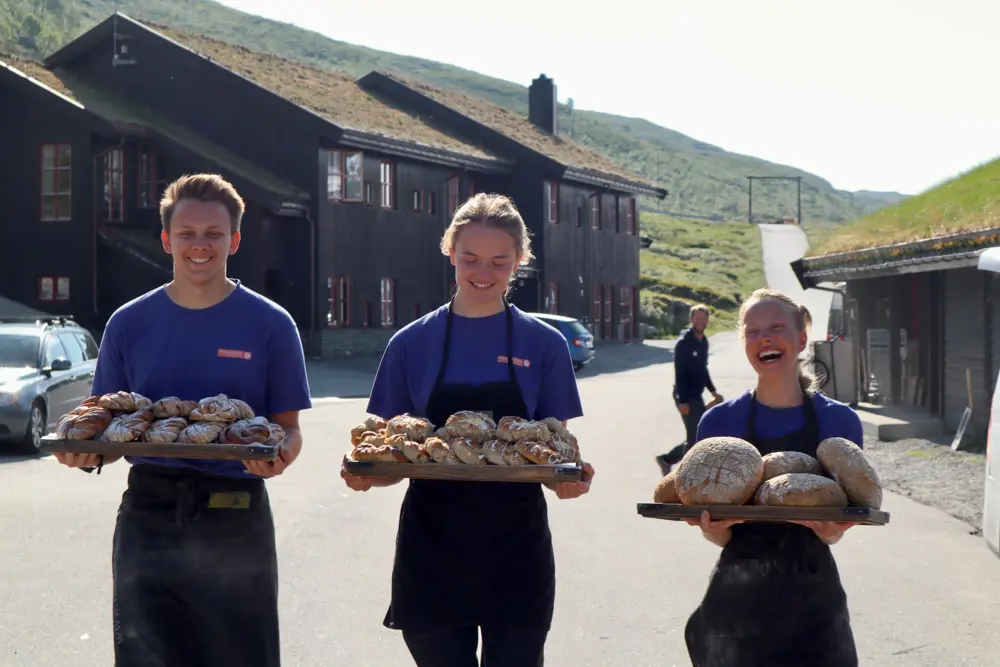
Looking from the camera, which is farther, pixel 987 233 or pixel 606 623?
pixel 987 233

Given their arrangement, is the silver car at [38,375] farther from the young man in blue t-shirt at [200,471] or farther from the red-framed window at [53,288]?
the red-framed window at [53,288]

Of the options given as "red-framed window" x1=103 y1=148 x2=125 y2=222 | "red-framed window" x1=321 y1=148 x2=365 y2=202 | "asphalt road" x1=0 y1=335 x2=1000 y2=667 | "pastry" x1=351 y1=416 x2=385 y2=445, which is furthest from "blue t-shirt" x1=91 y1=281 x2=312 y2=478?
"red-framed window" x1=103 y1=148 x2=125 y2=222

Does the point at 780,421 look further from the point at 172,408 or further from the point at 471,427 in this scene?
the point at 172,408

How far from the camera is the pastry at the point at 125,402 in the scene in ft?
13.9

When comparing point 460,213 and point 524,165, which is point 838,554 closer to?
point 460,213

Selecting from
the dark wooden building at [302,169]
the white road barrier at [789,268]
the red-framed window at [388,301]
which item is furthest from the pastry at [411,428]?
the white road barrier at [789,268]

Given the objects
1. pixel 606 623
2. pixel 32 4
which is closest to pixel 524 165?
pixel 606 623

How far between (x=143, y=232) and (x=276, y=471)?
1420 inches

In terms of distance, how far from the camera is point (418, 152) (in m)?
41.8

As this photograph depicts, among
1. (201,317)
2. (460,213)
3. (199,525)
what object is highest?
(460,213)

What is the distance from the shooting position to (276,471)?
13.8ft

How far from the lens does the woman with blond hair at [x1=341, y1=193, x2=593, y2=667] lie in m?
4.19

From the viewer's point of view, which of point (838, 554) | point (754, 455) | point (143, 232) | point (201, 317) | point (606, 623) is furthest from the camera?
point (143, 232)

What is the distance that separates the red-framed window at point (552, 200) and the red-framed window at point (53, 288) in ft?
57.5
